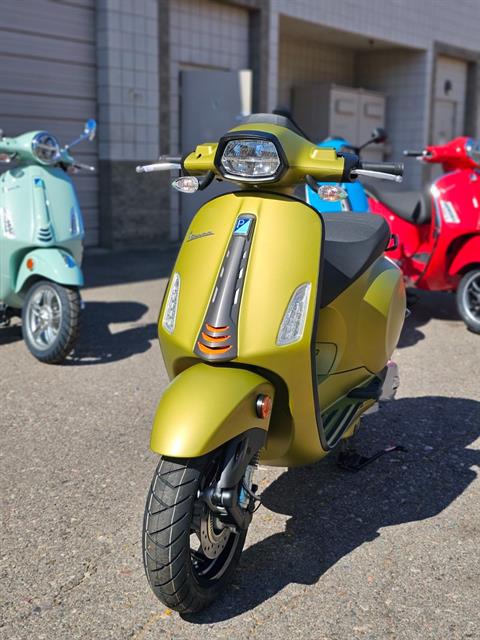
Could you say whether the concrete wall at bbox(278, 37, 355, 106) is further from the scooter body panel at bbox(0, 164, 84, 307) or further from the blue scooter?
the scooter body panel at bbox(0, 164, 84, 307)

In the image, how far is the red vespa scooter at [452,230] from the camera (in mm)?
5410

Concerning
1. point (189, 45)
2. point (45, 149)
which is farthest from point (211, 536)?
point (189, 45)

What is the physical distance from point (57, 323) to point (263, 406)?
2.63 metres

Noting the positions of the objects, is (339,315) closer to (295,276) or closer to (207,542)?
(295,276)

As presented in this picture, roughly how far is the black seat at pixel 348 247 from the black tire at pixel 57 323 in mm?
Answer: 1833

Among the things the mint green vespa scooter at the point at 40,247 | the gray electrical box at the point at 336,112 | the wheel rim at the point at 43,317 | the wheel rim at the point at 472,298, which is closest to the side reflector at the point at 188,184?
the mint green vespa scooter at the point at 40,247

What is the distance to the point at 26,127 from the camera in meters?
8.91

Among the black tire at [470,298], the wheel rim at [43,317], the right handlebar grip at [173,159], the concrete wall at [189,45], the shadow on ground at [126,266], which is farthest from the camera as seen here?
the concrete wall at [189,45]

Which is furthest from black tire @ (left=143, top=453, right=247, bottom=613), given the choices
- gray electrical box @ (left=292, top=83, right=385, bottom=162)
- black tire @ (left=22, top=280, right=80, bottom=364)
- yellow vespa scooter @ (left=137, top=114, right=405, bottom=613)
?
gray electrical box @ (left=292, top=83, right=385, bottom=162)

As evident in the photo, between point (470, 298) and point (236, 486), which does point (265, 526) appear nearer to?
point (236, 486)

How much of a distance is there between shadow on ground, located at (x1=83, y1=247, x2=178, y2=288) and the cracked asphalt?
3.31 meters

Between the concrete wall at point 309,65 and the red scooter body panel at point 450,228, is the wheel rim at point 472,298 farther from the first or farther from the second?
the concrete wall at point 309,65

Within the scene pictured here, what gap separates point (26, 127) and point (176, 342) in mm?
7352

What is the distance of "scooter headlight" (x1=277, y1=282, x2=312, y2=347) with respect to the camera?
225cm
